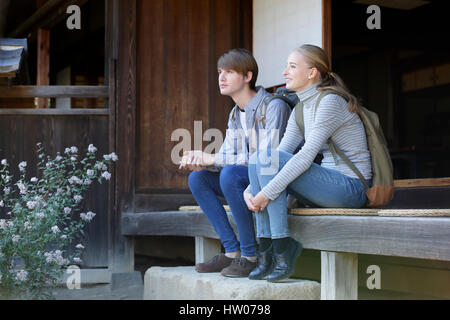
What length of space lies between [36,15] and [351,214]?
622 cm

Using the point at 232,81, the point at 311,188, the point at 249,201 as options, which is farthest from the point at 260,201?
the point at 232,81

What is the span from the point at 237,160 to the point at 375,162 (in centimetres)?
89

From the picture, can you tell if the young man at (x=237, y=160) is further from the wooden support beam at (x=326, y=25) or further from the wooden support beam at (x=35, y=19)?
the wooden support beam at (x=35, y=19)

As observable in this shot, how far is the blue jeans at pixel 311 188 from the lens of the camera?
330cm

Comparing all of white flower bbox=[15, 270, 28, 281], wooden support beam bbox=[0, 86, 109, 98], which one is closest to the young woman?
white flower bbox=[15, 270, 28, 281]

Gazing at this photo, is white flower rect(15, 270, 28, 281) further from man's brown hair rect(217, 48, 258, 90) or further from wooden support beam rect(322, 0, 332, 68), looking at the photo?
wooden support beam rect(322, 0, 332, 68)

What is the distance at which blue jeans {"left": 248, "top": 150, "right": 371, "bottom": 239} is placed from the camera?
130 inches

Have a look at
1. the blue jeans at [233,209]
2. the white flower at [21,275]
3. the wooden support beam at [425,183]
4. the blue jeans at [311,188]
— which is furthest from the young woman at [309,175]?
the wooden support beam at [425,183]

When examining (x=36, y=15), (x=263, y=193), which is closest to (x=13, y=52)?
(x=36, y=15)

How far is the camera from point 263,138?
12.5ft

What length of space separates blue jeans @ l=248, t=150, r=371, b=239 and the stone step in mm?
272

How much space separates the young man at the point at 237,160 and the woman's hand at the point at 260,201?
26cm

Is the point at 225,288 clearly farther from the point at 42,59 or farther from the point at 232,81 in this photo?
the point at 42,59

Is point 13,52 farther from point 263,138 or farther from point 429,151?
point 429,151
